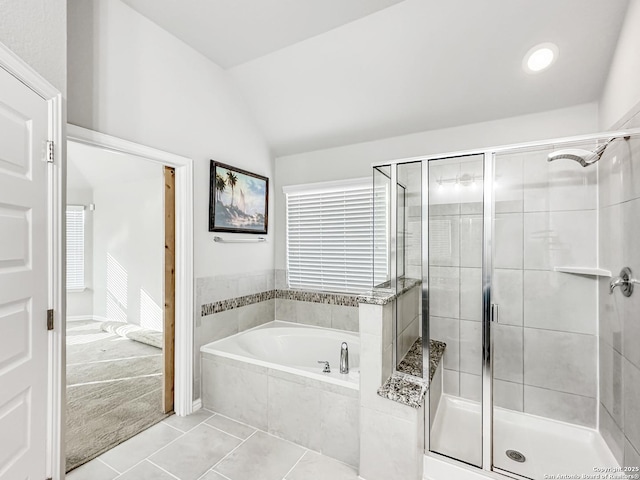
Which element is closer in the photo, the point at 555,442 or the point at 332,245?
the point at 555,442

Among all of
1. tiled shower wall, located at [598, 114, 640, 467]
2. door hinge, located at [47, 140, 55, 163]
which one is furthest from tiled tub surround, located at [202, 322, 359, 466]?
door hinge, located at [47, 140, 55, 163]

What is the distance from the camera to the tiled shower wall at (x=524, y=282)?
195 centimetres

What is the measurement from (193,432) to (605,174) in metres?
3.24

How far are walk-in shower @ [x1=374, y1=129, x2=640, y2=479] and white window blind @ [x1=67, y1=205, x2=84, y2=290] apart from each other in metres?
5.24

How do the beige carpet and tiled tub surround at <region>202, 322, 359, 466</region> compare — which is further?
the beige carpet

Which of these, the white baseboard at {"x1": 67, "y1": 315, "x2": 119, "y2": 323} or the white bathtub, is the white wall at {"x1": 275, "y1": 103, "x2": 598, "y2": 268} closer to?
the white bathtub

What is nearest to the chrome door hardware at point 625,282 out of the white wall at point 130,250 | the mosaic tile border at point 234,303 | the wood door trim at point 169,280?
the mosaic tile border at point 234,303

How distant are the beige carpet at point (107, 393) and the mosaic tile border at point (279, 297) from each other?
88 centimetres

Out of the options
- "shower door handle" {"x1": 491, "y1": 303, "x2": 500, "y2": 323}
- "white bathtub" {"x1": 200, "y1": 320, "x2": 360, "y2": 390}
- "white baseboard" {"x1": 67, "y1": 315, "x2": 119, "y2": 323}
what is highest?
"shower door handle" {"x1": 491, "y1": 303, "x2": 500, "y2": 323}

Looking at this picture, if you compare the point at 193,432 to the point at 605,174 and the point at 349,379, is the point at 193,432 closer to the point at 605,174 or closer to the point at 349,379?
the point at 349,379

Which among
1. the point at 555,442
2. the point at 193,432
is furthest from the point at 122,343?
the point at 555,442

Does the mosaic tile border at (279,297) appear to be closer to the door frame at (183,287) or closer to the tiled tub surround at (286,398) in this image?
the door frame at (183,287)

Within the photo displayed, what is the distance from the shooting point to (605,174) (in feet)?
6.21

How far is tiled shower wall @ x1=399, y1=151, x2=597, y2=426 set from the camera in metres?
1.95
